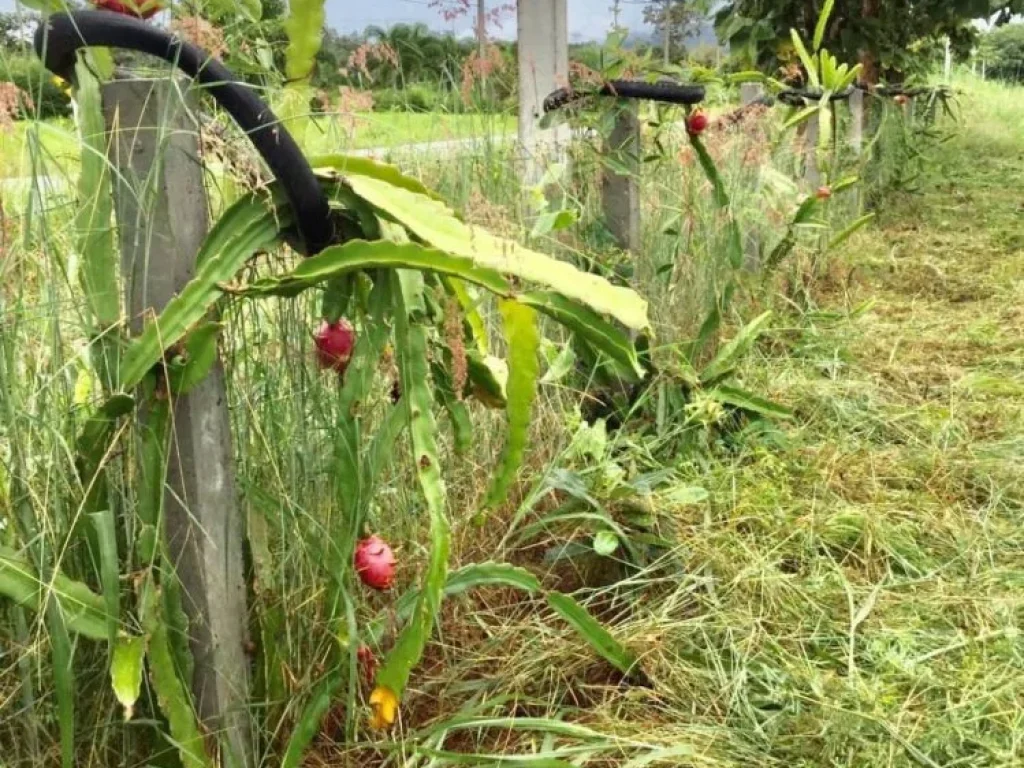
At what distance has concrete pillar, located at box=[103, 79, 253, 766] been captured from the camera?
89 centimetres

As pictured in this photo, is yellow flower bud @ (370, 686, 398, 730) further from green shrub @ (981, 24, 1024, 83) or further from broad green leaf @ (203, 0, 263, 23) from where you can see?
green shrub @ (981, 24, 1024, 83)

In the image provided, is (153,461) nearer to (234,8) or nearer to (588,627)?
(234,8)

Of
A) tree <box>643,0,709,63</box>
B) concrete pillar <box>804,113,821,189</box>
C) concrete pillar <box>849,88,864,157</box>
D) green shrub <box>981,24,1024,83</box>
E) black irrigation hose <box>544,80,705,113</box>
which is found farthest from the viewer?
green shrub <box>981,24,1024,83</box>

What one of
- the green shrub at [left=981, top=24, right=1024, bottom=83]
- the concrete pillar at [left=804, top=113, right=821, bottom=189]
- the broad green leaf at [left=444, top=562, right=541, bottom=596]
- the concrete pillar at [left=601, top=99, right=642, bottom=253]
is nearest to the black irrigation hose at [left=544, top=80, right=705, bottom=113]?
the concrete pillar at [left=601, top=99, right=642, bottom=253]

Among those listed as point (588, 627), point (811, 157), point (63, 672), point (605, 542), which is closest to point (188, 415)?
point (63, 672)

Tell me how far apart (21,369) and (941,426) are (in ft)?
6.49

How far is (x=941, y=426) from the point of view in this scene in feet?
7.46

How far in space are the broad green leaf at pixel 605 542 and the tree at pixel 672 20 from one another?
186cm

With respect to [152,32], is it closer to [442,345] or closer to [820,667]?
[442,345]

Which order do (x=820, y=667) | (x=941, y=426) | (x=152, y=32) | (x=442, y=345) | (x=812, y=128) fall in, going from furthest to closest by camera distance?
(x=812, y=128) → (x=941, y=426) → (x=820, y=667) → (x=442, y=345) → (x=152, y=32)

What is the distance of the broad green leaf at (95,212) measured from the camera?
0.87 metres

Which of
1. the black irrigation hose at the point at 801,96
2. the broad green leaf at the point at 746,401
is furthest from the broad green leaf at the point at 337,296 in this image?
the black irrigation hose at the point at 801,96

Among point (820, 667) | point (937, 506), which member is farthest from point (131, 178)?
point (937, 506)

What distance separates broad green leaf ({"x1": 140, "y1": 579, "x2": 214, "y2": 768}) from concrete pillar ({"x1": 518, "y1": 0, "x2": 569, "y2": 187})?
1.89 m
